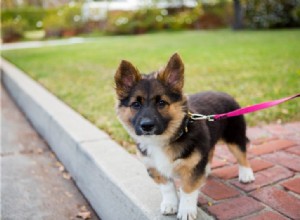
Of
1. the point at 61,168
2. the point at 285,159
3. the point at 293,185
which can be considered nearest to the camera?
the point at 293,185

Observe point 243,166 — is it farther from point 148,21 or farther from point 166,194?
point 148,21

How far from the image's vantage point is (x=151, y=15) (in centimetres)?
2972

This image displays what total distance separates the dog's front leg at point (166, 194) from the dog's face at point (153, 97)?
0.38 meters

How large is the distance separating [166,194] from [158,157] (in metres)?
0.36

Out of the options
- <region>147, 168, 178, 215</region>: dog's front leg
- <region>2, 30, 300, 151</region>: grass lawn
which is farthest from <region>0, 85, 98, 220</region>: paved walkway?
<region>147, 168, 178, 215</region>: dog's front leg

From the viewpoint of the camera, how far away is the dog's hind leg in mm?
3629

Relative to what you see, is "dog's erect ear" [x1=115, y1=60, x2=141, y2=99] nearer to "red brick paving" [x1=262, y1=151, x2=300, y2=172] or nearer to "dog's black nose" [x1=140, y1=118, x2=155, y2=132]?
"dog's black nose" [x1=140, y1=118, x2=155, y2=132]

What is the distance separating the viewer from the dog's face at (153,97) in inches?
116

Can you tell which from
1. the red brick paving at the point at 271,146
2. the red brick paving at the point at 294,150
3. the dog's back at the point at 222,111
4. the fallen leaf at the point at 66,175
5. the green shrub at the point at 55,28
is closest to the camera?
the dog's back at the point at 222,111

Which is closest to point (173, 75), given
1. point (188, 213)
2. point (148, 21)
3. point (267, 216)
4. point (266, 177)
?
point (188, 213)

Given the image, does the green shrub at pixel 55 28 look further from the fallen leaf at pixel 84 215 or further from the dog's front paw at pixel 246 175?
the dog's front paw at pixel 246 175

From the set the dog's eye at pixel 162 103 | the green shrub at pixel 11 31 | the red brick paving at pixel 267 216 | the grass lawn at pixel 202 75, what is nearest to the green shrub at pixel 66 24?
the green shrub at pixel 11 31

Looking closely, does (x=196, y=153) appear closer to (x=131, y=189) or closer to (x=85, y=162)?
(x=131, y=189)

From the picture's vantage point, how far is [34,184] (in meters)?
4.73
